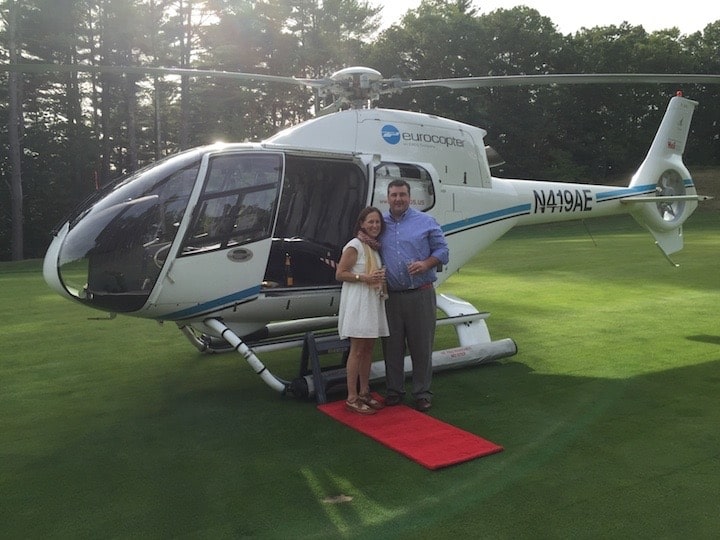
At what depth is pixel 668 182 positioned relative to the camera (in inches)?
313

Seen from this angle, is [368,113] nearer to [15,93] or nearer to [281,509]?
[281,509]

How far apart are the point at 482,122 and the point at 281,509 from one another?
32143mm

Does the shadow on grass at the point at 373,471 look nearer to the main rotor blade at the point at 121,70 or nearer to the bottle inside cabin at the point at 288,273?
the bottle inside cabin at the point at 288,273

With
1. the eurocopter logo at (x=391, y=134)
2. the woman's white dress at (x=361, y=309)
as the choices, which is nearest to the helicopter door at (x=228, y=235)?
the woman's white dress at (x=361, y=309)

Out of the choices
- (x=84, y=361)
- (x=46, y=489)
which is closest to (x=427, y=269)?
(x=46, y=489)

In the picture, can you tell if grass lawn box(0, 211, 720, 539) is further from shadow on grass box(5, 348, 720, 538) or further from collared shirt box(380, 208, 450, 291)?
collared shirt box(380, 208, 450, 291)

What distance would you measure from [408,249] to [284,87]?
32.1m

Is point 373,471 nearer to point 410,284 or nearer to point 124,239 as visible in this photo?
point 410,284

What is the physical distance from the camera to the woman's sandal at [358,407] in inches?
174

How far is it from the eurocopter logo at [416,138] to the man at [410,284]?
1220mm

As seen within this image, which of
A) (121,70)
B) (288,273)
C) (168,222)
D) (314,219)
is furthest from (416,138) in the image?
(121,70)

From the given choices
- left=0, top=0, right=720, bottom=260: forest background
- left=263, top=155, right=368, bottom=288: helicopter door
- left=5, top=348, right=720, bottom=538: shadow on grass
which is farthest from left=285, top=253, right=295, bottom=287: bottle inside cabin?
left=0, top=0, right=720, bottom=260: forest background

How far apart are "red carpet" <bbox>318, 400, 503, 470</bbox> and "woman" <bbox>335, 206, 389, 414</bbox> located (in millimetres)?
154

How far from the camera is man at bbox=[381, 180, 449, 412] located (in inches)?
171
